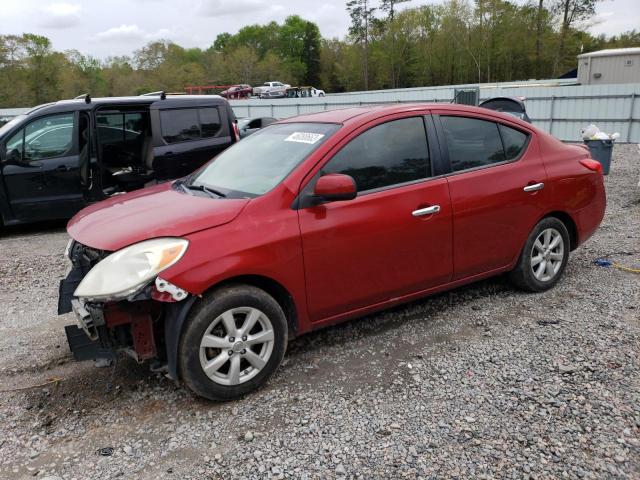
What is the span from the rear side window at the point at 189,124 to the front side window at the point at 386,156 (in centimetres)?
482

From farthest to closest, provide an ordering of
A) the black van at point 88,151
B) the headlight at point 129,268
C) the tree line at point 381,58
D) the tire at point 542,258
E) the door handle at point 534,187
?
the tree line at point 381,58
the black van at point 88,151
the tire at point 542,258
the door handle at point 534,187
the headlight at point 129,268

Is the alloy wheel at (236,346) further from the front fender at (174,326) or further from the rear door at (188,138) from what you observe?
the rear door at (188,138)

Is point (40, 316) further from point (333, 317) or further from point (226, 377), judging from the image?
point (333, 317)

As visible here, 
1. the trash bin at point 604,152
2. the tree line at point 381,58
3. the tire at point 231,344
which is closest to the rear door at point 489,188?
the tire at point 231,344

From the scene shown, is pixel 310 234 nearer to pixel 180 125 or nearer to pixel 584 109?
pixel 180 125

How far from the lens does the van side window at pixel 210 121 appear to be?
324 inches

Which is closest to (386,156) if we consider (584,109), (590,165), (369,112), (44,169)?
(369,112)

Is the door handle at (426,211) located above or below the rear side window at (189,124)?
below

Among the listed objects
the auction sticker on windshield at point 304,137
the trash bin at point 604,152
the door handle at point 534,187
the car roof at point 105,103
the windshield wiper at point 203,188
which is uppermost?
the car roof at point 105,103

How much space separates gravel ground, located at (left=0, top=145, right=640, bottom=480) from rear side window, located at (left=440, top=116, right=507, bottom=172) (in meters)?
1.24

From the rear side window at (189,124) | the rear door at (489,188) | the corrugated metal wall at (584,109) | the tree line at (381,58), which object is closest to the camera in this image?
the rear door at (489,188)

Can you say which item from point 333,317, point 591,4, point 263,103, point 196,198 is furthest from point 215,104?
point 591,4

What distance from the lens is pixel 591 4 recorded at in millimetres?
44688

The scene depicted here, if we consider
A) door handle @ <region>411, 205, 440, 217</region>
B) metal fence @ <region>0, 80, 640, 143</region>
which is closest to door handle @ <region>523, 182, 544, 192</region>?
door handle @ <region>411, 205, 440, 217</region>
